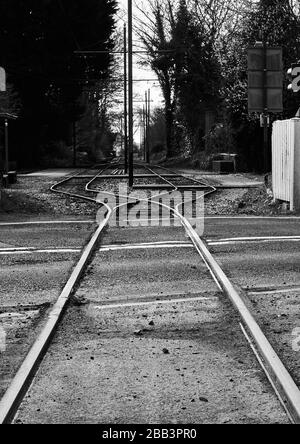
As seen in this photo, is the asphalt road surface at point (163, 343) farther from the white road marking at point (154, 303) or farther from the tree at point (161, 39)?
the tree at point (161, 39)

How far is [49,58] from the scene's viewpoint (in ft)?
154

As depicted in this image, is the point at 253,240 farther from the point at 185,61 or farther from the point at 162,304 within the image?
the point at 185,61

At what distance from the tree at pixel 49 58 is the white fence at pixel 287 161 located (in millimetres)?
32849

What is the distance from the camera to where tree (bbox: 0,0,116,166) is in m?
45.8

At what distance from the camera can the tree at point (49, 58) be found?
45.8 m

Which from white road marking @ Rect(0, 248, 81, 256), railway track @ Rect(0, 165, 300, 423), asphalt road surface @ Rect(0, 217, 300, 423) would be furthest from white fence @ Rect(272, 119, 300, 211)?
white road marking @ Rect(0, 248, 81, 256)

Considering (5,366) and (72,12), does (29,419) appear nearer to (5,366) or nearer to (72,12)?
(5,366)

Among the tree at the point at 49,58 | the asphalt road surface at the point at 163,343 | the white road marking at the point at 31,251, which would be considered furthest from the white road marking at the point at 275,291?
the tree at the point at 49,58

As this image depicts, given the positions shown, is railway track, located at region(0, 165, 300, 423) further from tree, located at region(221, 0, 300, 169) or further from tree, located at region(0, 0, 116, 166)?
tree, located at region(0, 0, 116, 166)

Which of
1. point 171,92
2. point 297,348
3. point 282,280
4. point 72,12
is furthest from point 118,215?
point 171,92

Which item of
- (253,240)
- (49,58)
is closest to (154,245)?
(253,240)

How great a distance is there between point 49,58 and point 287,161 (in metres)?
34.5

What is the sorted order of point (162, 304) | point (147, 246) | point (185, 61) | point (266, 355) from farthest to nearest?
1. point (185, 61)
2. point (147, 246)
3. point (162, 304)
4. point (266, 355)

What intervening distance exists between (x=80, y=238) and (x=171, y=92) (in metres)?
50.7
